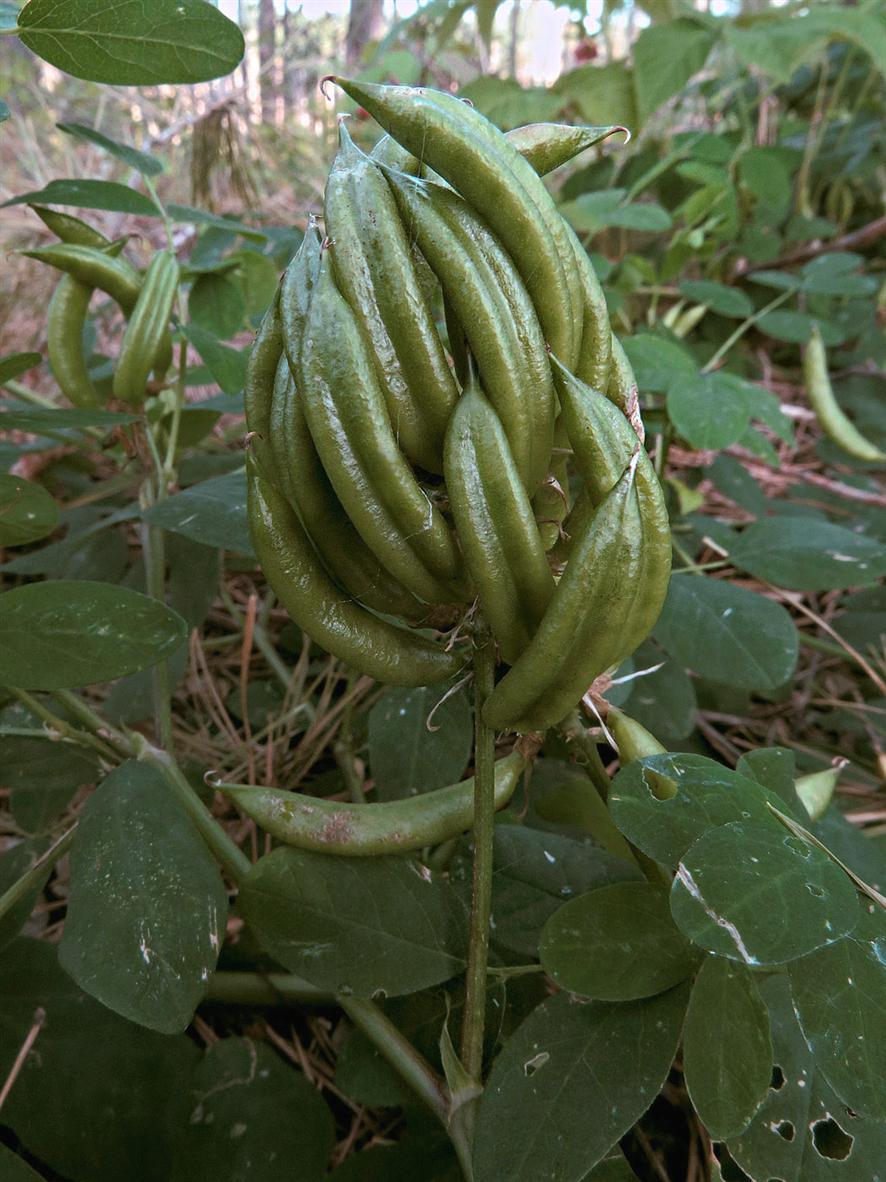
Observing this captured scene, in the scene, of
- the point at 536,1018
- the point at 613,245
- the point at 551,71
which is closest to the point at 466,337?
the point at 536,1018

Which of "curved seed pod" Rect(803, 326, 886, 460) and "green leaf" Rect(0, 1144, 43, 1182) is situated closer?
"green leaf" Rect(0, 1144, 43, 1182)

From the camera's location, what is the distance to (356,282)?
51cm

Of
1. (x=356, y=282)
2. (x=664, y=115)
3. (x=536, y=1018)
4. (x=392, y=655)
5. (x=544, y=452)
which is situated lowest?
(x=536, y=1018)

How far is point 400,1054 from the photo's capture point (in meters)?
0.71

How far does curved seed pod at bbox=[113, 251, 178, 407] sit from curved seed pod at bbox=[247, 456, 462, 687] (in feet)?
1.48

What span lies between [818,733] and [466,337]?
43.6 inches

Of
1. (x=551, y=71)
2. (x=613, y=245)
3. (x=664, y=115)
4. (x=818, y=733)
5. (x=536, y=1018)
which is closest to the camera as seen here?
(x=536, y=1018)

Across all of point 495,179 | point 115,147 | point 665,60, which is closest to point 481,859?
point 495,179

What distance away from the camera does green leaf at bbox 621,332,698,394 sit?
1200 mm

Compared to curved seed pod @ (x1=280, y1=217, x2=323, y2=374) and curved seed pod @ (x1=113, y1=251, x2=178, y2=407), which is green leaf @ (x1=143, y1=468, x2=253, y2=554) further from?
curved seed pod @ (x1=280, y1=217, x2=323, y2=374)

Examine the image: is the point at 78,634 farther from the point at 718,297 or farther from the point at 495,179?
the point at 718,297

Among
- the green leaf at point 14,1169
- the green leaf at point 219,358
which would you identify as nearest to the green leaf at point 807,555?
the green leaf at point 219,358

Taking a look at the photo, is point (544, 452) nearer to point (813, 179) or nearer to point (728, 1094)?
point (728, 1094)

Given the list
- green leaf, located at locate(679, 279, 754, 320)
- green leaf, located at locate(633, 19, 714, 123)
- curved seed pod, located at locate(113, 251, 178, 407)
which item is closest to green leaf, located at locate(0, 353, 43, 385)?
curved seed pod, located at locate(113, 251, 178, 407)
